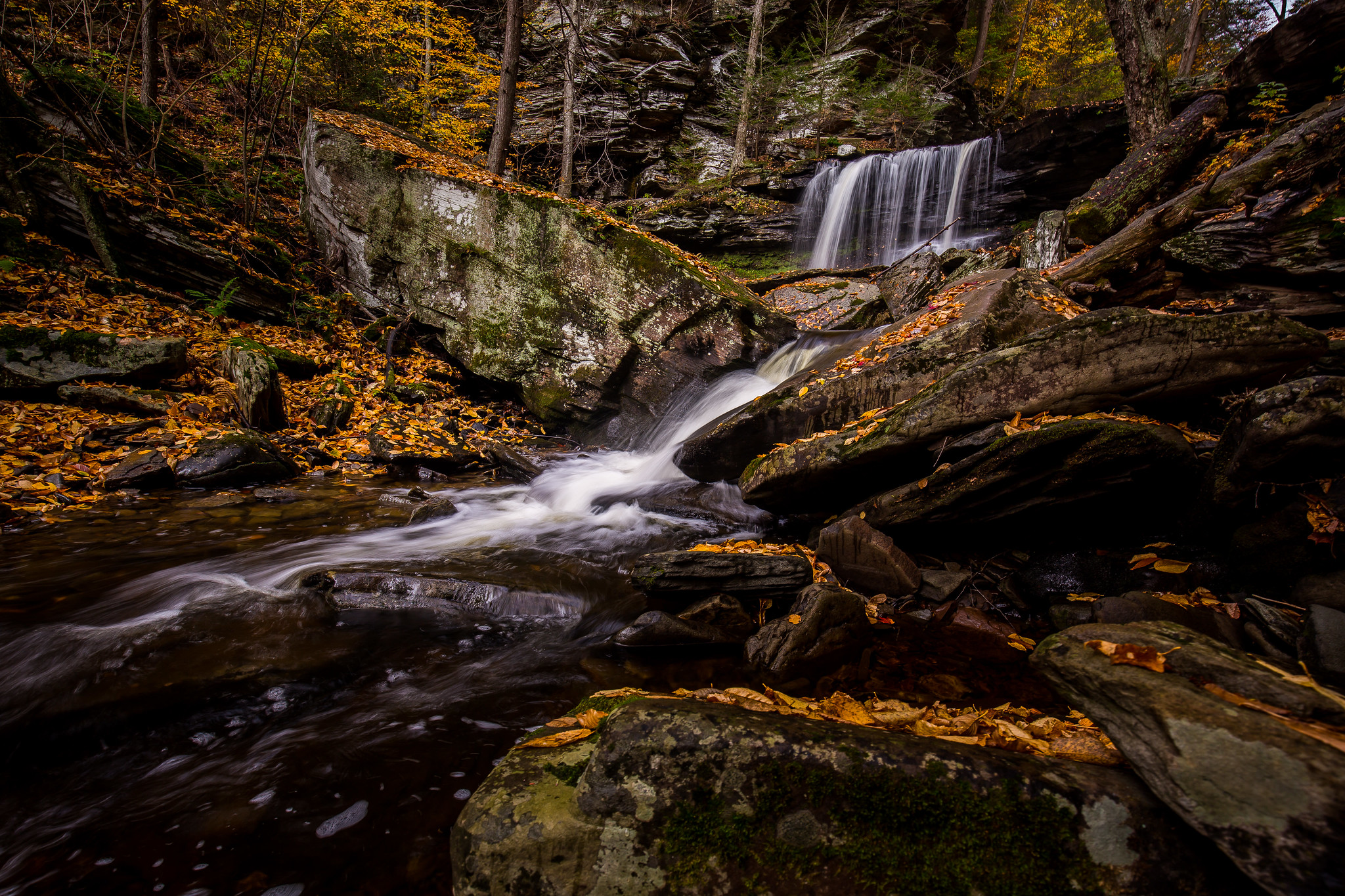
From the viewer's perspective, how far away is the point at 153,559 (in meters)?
4.41

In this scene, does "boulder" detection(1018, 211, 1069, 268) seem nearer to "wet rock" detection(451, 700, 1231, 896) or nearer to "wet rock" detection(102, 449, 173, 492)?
"wet rock" detection(451, 700, 1231, 896)

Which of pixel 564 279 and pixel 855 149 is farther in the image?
pixel 855 149

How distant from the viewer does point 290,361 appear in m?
8.69

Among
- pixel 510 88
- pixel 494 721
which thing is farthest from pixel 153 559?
pixel 510 88

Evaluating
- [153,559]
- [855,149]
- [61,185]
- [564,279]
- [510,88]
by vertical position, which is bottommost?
[153,559]

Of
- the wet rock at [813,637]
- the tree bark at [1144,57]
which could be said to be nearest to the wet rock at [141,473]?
the wet rock at [813,637]

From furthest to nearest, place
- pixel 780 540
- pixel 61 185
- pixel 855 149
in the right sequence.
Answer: pixel 855 149 → pixel 61 185 → pixel 780 540

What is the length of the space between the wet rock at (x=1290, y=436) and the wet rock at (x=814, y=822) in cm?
308

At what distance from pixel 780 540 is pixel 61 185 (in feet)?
42.8

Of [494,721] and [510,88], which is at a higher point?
[510,88]

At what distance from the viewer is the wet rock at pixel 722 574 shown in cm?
413

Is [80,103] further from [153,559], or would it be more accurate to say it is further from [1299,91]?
[1299,91]

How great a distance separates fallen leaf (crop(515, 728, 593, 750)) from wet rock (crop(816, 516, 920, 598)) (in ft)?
10.1

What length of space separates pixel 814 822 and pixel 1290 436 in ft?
13.2
